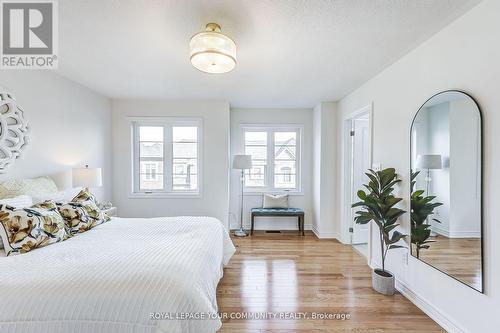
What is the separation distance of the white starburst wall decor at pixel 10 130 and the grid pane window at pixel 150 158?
1922 mm


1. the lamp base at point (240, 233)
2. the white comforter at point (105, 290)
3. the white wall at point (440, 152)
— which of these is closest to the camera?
the white comforter at point (105, 290)

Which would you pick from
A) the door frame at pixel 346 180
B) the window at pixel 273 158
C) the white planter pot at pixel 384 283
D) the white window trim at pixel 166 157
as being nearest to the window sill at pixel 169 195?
the white window trim at pixel 166 157

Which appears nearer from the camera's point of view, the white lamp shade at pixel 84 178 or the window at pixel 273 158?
the white lamp shade at pixel 84 178

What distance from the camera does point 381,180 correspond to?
249 cm

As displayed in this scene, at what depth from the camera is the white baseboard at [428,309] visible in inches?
72.4

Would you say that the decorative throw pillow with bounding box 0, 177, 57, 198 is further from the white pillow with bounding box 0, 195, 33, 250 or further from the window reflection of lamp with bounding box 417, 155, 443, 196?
the window reflection of lamp with bounding box 417, 155, 443, 196

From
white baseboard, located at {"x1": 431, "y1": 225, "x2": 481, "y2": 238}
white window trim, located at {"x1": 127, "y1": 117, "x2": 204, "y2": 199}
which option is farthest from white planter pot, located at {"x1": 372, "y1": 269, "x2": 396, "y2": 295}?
white window trim, located at {"x1": 127, "y1": 117, "x2": 204, "y2": 199}

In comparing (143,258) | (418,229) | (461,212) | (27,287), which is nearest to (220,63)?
(143,258)

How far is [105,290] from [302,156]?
414cm

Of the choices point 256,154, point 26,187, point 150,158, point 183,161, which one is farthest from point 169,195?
point 26,187

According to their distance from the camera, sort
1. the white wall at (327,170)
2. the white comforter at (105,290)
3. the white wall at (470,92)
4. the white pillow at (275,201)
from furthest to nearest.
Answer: the white pillow at (275,201), the white wall at (327,170), the white wall at (470,92), the white comforter at (105,290)

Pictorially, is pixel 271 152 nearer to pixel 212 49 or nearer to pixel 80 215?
pixel 212 49

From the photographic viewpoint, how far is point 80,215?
7.25 ft

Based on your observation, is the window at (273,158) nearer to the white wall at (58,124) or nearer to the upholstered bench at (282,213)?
the upholstered bench at (282,213)
